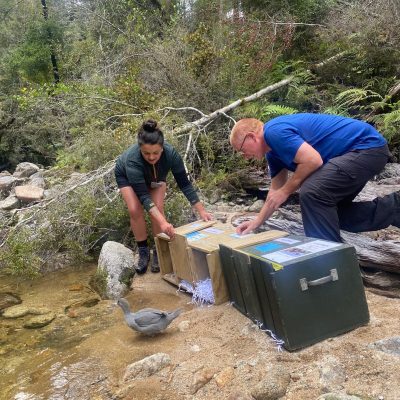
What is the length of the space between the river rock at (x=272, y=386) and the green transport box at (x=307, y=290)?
0.25 metres

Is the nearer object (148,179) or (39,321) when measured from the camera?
(39,321)

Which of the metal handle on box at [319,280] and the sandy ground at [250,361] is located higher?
the metal handle on box at [319,280]

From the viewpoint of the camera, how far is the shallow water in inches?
112

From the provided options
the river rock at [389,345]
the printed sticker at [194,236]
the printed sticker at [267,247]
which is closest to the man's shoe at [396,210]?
the printed sticker at [267,247]

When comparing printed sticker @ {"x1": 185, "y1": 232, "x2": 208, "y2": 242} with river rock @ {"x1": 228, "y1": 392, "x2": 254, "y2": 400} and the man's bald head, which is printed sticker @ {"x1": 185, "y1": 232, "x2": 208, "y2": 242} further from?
river rock @ {"x1": 228, "y1": 392, "x2": 254, "y2": 400}

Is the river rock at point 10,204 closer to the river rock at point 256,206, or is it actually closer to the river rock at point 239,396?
the river rock at point 256,206

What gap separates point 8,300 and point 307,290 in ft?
11.2

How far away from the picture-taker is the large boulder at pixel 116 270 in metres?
4.37

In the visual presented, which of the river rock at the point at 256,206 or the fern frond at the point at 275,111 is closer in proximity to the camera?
the river rock at the point at 256,206

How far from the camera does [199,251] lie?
150 inches

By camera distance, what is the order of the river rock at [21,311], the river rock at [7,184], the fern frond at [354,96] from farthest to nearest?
the river rock at [7,184] < the fern frond at [354,96] < the river rock at [21,311]

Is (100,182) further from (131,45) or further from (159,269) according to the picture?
(131,45)

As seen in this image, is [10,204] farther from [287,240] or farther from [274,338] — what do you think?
[274,338]

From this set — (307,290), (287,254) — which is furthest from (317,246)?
(307,290)
